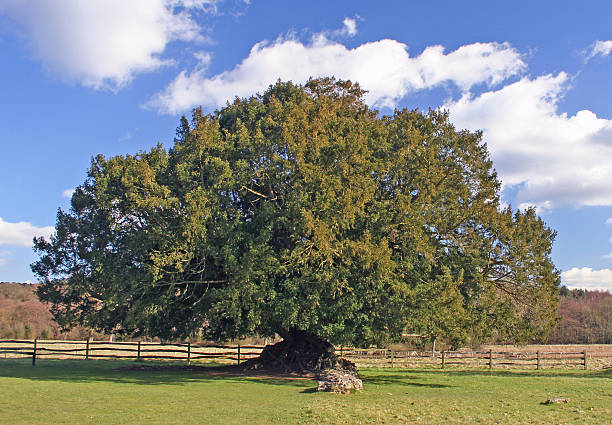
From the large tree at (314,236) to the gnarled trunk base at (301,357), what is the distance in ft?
7.14

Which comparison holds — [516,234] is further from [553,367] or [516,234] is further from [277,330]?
[553,367]

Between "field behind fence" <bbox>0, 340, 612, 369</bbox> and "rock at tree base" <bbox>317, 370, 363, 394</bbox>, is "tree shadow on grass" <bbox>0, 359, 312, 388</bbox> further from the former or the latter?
"field behind fence" <bbox>0, 340, 612, 369</bbox>

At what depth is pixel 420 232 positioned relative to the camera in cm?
2083

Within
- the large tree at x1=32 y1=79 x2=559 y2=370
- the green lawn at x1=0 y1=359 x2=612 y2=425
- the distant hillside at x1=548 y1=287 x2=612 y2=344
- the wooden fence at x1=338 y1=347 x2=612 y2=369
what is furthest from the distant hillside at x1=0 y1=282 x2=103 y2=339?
the distant hillside at x1=548 y1=287 x2=612 y2=344

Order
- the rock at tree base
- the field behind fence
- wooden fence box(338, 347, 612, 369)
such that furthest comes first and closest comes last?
wooden fence box(338, 347, 612, 369) → the field behind fence → the rock at tree base

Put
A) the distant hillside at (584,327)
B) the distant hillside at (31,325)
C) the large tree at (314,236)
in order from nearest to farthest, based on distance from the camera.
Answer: the large tree at (314,236)
the distant hillside at (31,325)
the distant hillside at (584,327)

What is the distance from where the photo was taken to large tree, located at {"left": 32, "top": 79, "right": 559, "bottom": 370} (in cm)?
2009

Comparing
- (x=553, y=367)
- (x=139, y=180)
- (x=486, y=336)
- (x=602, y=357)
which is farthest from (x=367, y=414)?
(x=602, y=357)

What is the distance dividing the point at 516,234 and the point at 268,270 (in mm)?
11505

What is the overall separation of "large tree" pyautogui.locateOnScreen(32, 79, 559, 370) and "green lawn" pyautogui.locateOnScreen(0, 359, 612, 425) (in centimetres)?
258

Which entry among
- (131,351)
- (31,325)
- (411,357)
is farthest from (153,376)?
(31,325)

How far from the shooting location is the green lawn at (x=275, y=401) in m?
12.2

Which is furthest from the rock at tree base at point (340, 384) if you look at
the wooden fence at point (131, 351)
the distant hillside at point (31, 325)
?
the distant hillside at point (31, 325)

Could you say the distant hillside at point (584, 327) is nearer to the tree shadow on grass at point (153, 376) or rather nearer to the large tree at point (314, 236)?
the large tree at point (314, 236)
